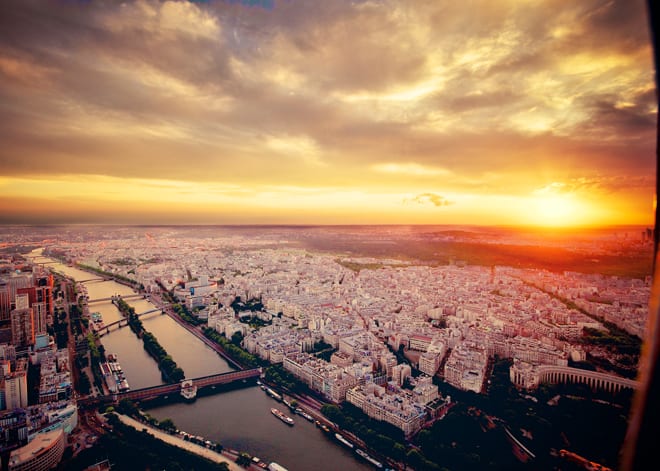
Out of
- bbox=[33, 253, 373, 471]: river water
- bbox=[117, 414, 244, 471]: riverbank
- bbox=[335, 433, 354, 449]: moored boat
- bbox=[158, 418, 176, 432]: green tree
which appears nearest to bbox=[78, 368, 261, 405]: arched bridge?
bbox=[33, 253, 373, 471]: river water

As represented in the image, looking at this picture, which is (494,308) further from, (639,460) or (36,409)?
(639,460)

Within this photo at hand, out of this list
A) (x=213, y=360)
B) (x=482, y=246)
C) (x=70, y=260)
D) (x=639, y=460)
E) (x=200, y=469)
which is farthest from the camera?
(x=482, y=246)

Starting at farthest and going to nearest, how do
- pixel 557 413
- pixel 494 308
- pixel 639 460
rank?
pixel 494 308 → pixel 557 413 → pixel 639 460

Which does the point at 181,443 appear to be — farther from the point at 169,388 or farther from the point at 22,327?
the point at 22,327

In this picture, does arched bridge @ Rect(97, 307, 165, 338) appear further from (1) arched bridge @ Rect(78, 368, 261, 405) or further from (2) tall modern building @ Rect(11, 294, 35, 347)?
(1) arched bridge @ Rect(78, 368, 261, 405)

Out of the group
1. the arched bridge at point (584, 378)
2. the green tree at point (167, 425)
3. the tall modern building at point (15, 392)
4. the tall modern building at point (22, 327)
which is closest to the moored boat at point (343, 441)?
the green tree at point (167, 425)

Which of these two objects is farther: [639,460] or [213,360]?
[213,360]

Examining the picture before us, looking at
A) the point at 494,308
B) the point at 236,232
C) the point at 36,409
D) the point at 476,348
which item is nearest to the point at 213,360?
the point at 36,409

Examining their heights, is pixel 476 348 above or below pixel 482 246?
below
